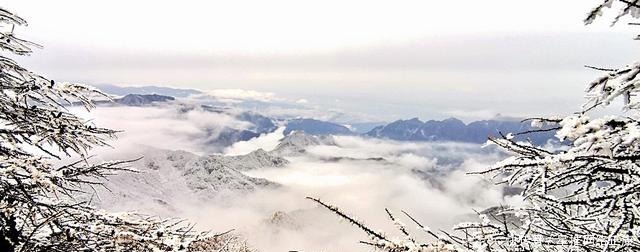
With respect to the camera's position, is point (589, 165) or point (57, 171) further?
point (57, 171)

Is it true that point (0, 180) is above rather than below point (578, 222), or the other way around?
below

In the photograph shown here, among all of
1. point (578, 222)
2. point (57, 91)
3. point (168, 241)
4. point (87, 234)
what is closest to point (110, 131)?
point (57, 91)

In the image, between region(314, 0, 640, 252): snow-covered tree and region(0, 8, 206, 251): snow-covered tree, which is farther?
region(0, 8, 206, 251): snow-covered tree

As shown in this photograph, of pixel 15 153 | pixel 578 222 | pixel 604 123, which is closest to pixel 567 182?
pixel 604 123

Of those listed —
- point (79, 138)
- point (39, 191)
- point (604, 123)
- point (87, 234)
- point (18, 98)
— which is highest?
point (604, 123)

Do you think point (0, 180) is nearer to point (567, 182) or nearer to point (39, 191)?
point (39, 191)

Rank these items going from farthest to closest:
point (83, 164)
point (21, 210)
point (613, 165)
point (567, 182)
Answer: point (83, 164), point (21, 210), point (567, 182), point (613, 165)

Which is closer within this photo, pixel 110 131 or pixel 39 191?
pixel 39 191

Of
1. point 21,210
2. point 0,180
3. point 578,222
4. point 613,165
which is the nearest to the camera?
point 613,165

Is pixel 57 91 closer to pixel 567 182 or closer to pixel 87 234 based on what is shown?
pixel 87 234

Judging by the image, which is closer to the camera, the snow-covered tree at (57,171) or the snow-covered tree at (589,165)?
the snow-covered tree at (589,165)
